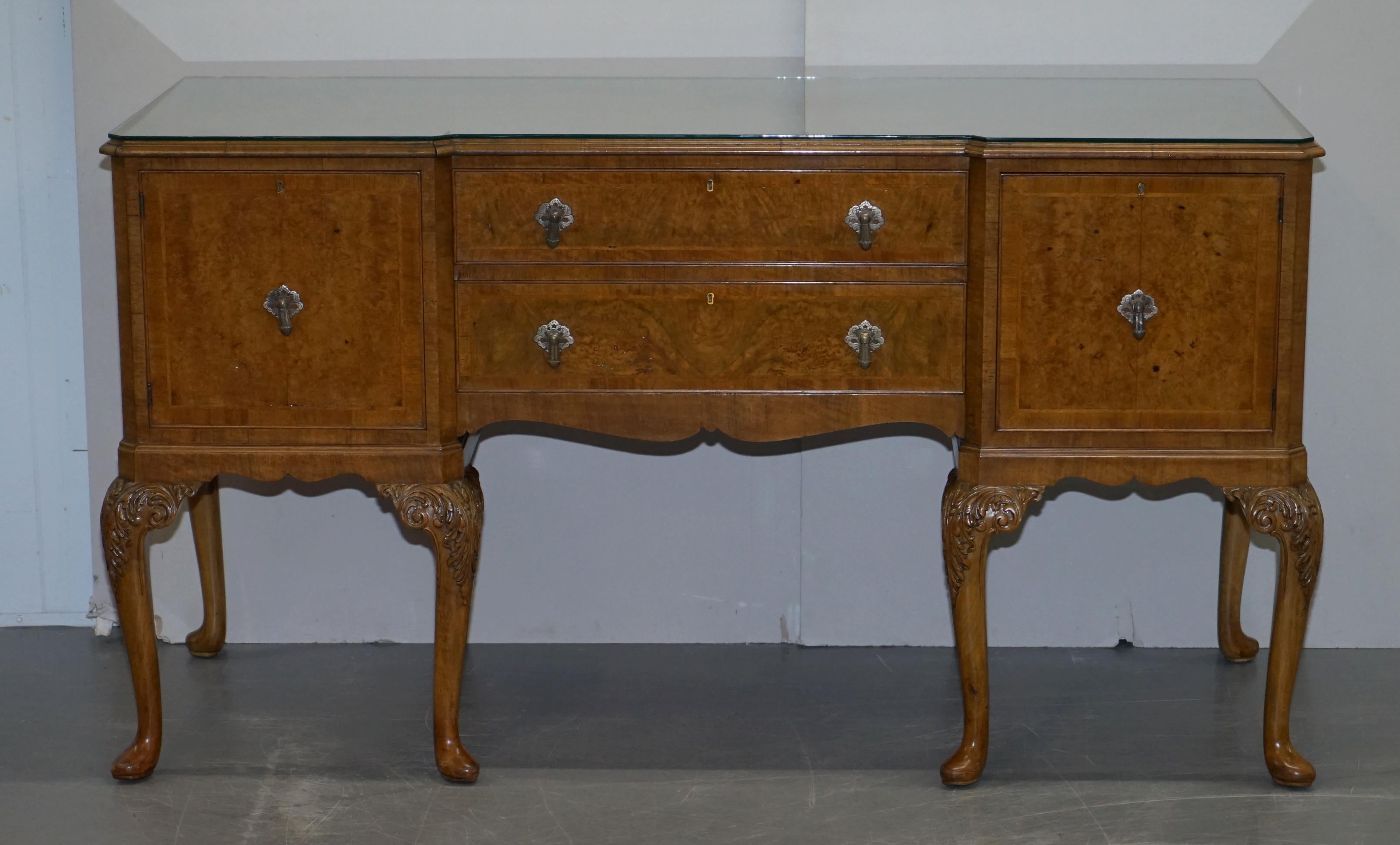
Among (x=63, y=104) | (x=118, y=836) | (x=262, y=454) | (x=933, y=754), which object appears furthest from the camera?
(x=63, y=104)

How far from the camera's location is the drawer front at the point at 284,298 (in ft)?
7.34

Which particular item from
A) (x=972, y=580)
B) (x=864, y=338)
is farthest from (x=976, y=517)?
(x=864, y=338)

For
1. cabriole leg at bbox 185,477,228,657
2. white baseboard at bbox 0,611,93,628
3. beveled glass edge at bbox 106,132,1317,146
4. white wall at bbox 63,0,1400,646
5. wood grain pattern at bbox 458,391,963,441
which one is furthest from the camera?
white baseboard at bbox 0,611,93,628

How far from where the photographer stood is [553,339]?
7.41ft

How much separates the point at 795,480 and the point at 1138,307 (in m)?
1.02

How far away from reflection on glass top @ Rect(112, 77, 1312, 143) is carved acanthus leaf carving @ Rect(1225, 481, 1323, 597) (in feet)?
1.94

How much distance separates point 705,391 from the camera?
89.5 inches

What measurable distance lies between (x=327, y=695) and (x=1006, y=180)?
1.71m

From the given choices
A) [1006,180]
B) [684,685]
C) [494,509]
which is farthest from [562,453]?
[1006,180]

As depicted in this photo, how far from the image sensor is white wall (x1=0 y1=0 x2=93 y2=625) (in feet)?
9.82

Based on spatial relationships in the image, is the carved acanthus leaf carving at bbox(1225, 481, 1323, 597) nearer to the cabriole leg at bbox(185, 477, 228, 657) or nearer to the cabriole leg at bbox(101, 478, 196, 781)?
the cabriole leg at bbox(101, 478, 196, 781)

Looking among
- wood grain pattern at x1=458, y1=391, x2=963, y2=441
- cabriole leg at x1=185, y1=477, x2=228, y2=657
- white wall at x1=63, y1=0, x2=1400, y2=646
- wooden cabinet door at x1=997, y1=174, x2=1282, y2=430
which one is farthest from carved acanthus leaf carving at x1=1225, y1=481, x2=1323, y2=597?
cabriole leg at x1=185, y1=477, x2=228, y2=657

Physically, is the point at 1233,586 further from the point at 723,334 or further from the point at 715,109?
the point at 715,109

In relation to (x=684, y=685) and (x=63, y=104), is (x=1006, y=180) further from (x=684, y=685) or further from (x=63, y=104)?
(x=63, y=104)
